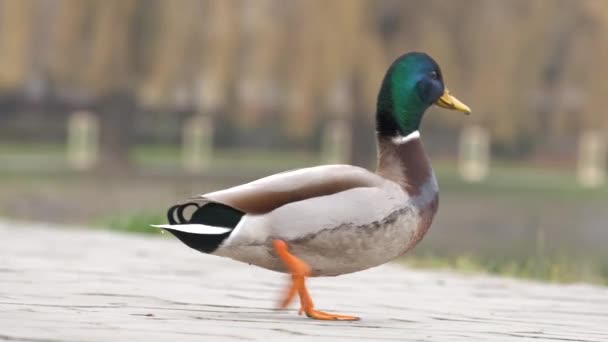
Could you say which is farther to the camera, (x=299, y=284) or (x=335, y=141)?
(x=335, y=141)

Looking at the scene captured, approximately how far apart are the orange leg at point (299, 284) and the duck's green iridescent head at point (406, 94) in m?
0.68

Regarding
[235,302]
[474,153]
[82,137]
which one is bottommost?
[82,137]

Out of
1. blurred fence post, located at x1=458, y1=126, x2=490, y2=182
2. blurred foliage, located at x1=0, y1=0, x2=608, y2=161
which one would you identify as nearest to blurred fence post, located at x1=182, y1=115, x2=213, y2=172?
blurred fence post, located at x1=458, y1=126, x2=490, y2=182

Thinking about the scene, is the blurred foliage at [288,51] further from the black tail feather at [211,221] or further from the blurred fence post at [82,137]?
the black tail feather at [211,221]

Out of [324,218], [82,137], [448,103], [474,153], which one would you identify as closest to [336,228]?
[324,218]

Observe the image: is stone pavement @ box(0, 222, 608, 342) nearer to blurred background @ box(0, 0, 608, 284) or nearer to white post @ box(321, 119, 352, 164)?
blurred background @ box(0, 0, 608, 284)

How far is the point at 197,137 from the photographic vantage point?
36469 mm

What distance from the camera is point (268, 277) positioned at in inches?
334

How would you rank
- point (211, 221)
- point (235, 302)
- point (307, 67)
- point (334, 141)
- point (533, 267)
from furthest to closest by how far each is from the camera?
point (334, 141), point (307, 67), point (533, 267), point (235, 302), point (211, 221)

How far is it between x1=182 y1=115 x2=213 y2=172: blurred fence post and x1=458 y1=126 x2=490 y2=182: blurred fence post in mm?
5860

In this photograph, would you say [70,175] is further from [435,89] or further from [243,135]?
Result: [435,89]

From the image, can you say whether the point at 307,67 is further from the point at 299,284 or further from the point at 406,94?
the point at 299,284

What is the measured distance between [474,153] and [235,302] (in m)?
28.7

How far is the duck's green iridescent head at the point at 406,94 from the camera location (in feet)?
20.5
